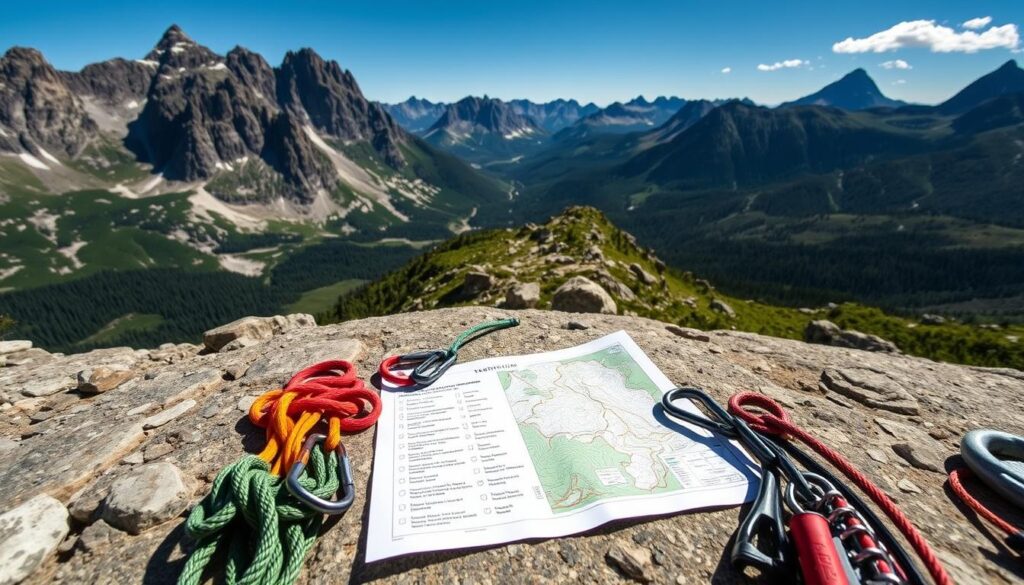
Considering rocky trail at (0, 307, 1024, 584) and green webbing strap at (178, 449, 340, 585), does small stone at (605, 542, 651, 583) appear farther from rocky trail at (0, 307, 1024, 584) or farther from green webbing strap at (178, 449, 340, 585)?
green webbing strap at (178, 449, 340, 585)

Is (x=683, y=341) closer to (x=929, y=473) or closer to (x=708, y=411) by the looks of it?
(x=708, y=411)

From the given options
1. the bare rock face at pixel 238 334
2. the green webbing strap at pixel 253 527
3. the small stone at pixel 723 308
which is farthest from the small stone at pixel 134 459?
the small stone at pixel 723 308

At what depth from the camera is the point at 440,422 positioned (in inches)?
185

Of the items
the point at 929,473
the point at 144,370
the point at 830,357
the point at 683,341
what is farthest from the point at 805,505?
the point at 144,370

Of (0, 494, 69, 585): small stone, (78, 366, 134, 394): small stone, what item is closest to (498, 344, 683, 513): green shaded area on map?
(0, 494, 69, 585): small stone

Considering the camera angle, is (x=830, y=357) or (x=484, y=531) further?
(x=830, y=357)

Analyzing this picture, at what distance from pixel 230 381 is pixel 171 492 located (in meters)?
2.85

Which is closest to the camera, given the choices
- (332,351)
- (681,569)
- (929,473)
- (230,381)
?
(681,569)

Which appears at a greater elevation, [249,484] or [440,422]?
[249,484]

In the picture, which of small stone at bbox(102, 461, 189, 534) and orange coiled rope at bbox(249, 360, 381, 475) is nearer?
small stone at bbox(102, 461, 189, 534)

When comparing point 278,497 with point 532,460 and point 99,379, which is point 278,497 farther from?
point 99,379

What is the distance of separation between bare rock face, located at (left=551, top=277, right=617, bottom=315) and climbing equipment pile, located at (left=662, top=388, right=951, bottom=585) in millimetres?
9479

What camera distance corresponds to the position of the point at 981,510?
11.3 ft

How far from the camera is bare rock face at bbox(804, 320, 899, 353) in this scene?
859 inches
